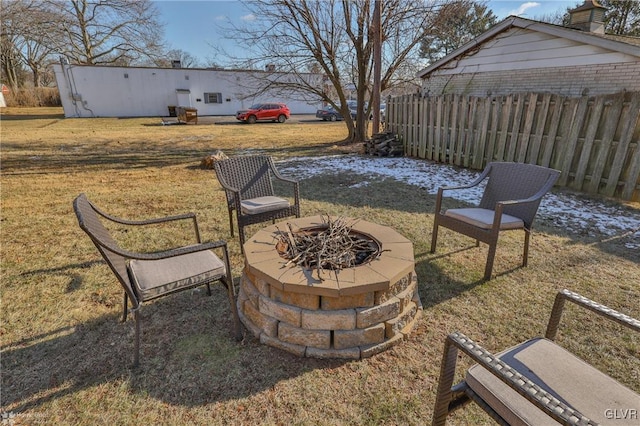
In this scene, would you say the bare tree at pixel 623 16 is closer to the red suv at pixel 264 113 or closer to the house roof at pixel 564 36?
the house roof at pixel 564 36

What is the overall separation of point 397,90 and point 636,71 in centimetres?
653

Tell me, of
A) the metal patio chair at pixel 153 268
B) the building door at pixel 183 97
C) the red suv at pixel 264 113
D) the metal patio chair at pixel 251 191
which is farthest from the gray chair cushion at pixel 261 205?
the building door at pixel 183 97

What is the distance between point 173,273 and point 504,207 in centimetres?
289

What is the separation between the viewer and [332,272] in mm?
2043

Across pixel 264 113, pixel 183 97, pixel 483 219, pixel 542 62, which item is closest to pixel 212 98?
pixel 183 97

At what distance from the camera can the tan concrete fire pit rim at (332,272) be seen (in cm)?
189

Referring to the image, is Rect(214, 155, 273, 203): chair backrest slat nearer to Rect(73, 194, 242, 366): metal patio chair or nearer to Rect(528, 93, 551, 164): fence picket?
Rect(73, 194, 242, 366): metal patio chair

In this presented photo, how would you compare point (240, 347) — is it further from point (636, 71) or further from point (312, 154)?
point (636, 71)

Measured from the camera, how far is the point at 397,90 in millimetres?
11516

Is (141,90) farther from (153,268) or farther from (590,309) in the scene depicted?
(590,309)

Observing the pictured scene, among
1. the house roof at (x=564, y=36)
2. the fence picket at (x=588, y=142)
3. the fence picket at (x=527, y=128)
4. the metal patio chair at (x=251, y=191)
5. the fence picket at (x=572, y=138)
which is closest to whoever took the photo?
the metal patio chair at (x=251, y=191)

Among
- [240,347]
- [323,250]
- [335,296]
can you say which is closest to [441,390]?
[335,296]

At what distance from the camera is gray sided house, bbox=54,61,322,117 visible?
21.2m

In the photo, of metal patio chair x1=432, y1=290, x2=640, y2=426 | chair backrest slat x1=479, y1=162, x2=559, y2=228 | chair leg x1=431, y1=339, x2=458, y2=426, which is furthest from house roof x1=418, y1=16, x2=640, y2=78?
chair leg x1=431, y1=339, x2=458, y2=426
